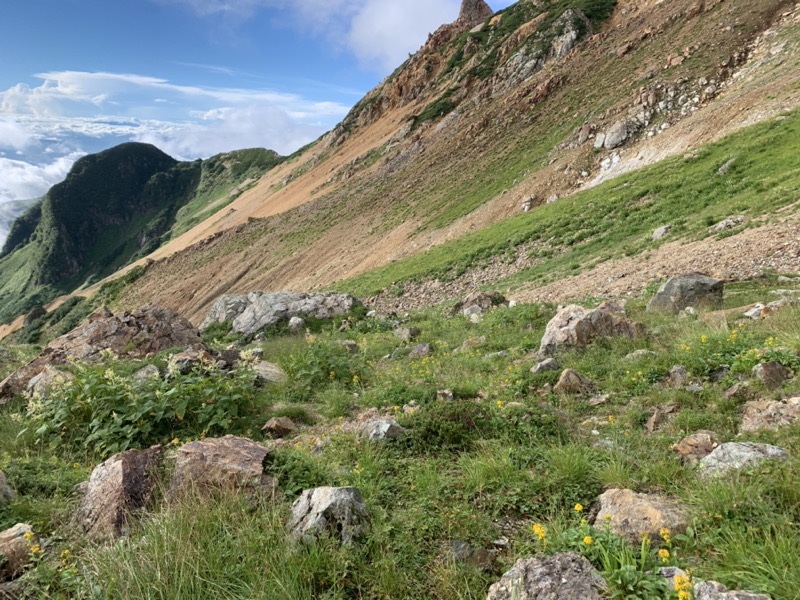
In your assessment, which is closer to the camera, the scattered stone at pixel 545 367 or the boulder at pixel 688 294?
the scattered stone at pixel 545 367

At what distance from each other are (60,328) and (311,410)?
8675 centimetres

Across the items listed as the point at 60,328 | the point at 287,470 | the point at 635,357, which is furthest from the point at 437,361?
the point at 60,328

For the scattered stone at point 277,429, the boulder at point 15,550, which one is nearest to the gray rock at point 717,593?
the boulder at point 15,550

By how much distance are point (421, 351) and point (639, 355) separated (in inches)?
167

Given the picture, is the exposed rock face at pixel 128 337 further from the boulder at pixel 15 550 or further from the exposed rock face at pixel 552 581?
the exposed rock face at pixel 552 581

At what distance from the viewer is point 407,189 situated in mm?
43281

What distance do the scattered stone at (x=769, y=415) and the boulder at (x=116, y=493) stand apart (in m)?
5.62

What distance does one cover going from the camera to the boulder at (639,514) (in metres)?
3.12

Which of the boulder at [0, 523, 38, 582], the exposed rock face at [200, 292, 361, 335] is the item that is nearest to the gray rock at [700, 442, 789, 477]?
the boulder at [0, 523, 38, 582]

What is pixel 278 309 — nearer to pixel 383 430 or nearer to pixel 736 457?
pixel 383 430

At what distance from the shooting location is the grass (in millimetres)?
2924

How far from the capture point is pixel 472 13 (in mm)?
81500

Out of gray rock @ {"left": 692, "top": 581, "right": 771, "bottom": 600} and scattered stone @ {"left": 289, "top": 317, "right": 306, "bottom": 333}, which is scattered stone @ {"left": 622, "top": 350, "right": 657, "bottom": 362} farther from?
scattered stone @ {"left": 289, "top": 317, "right": 306, "bottom": 333}

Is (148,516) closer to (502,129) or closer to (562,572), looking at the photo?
(562,572)
